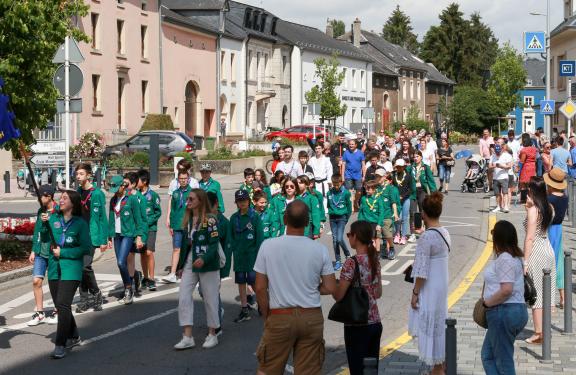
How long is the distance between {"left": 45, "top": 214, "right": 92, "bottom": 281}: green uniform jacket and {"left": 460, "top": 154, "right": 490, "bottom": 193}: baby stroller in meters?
22.0

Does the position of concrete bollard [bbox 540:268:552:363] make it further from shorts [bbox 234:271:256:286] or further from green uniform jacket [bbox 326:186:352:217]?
green uniform jacket [bbox 326:186:352:217]

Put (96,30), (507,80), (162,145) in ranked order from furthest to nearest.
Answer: (507,80) < (96,30) < (162,145)

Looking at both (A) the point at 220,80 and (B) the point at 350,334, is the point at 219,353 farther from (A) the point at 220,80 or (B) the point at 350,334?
(A) the point at 220,80

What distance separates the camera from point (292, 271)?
6.85 meters

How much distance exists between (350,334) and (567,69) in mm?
22641

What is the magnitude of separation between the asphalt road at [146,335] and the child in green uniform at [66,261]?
226 mm

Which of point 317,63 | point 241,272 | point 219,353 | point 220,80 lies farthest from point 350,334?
point 317,63

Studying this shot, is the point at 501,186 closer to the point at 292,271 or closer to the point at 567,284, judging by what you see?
the point at 567,284

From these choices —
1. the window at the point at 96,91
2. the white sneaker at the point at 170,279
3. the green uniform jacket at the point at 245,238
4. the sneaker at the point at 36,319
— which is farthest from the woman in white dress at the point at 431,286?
the window at the point at 96,91

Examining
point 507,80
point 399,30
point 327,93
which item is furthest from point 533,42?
point 399,30

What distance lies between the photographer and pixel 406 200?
1936 centimetres

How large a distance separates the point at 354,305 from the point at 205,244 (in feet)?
10.8

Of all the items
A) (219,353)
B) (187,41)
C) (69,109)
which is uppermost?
Answer: (187,41)

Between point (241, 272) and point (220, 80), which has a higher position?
point (220, 80)
